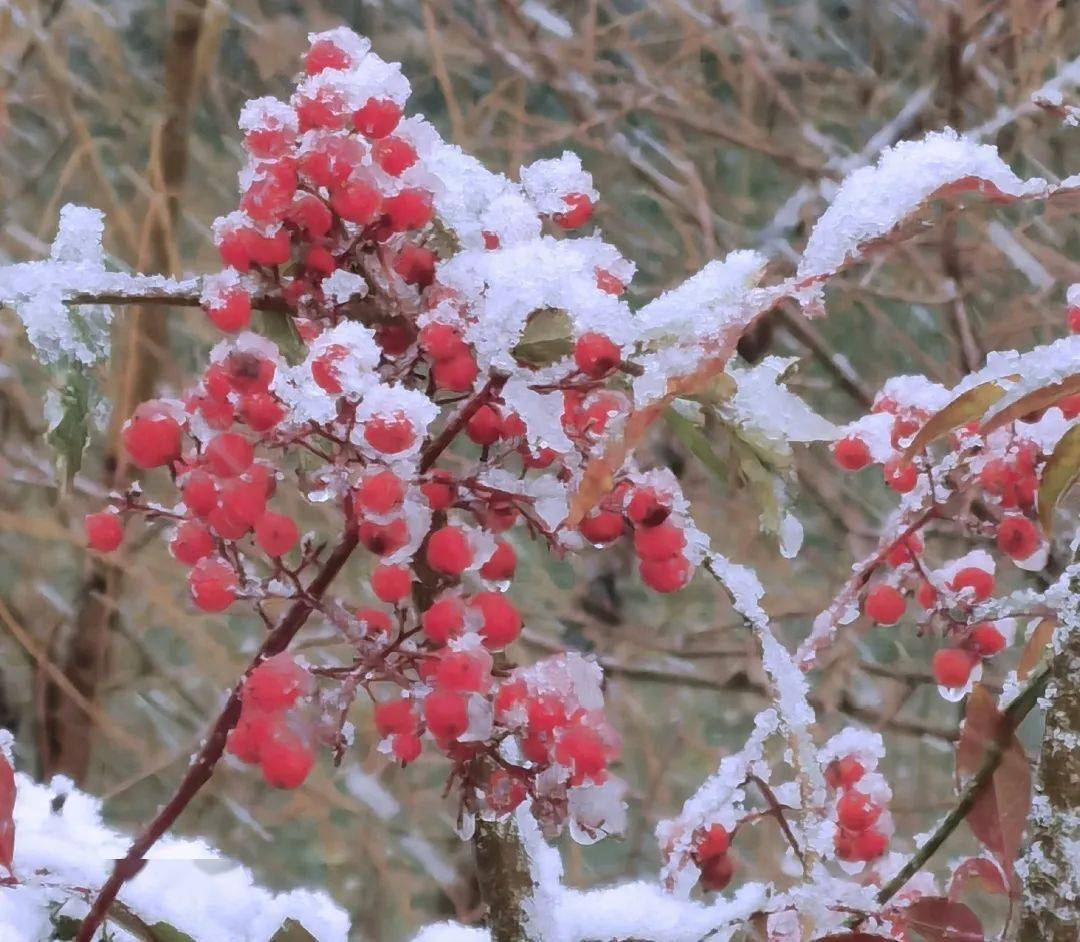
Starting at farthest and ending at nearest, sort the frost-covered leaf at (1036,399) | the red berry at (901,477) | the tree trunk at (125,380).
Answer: the tree trunk at (125,380)
the red berry at (901,477)
the frost-covered leaf at (1036,399)

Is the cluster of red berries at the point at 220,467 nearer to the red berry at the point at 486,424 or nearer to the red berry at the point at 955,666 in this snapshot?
the red berry at the point at 486,424

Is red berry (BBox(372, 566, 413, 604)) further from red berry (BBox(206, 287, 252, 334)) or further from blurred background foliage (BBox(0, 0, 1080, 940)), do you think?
blurred background foliage (BBox(0, 0, 1080, 940))

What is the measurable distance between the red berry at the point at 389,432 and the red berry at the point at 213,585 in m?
0.05

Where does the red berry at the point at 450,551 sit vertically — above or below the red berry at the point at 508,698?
above

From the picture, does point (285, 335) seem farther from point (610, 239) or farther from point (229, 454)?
point (610, 239)

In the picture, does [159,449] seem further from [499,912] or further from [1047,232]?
[1047,232]

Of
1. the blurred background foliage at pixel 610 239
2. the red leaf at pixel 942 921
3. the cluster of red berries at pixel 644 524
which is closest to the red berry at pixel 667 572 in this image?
the cluster of red berries at pixel 644 524

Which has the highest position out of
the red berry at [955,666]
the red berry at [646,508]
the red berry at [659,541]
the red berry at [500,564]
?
the red berry at [955,666]

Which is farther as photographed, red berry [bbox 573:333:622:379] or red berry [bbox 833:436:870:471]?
red berry [bbox 833:436:870:471]

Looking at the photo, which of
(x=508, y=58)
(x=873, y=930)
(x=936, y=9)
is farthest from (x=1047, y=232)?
(x=873, y=930)

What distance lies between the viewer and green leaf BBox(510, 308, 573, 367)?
193 millimetres

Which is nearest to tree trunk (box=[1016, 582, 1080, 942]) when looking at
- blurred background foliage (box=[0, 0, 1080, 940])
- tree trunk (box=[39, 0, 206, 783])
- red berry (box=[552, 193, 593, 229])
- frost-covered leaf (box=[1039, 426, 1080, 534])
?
frost-covered leaf (box=[1039, 426, 1080, 534])

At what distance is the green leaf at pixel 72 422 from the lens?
0.22m

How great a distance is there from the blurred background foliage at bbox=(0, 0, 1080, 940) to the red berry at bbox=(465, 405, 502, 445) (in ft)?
2.46
